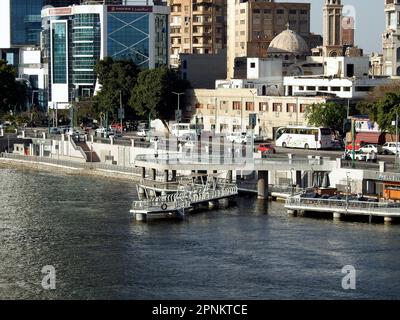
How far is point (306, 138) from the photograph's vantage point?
229ft

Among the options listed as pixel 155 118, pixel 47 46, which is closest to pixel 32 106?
pixel 47 46

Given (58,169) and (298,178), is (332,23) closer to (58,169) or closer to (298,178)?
(58,169)

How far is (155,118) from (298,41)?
18.6 meters

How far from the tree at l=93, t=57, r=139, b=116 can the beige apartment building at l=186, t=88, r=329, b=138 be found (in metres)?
5.28

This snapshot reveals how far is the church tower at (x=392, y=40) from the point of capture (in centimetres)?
9788

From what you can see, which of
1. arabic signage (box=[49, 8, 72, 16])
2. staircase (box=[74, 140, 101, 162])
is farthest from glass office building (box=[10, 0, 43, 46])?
staircase (box=[74, 140, 101, 162])

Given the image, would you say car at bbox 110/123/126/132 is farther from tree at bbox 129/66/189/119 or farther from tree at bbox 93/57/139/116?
tree at bbox 129/66/189/119

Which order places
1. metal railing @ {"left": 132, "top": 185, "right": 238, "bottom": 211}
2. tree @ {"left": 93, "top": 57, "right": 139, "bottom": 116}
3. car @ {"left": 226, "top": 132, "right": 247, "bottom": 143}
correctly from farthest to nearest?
1. tree @ {"left": 93, "top": 57, "right": 139, "bottom": 116}
2. car @ {"left": 226, "top": 132, "right": 247, "bottom": 143}
3. metal railing @ {"left": 132, "top": 185, "right": 238, "bottom": 211}

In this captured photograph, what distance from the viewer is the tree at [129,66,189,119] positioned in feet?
283

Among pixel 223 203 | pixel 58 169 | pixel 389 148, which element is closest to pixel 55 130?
pixel 58 169

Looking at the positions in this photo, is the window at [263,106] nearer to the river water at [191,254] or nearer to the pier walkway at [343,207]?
the river water at [191,254]

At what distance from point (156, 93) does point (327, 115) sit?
1633 centimetres

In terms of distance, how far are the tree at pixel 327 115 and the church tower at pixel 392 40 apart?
2311 centimetres
